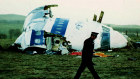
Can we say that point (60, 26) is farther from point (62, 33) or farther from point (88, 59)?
point (88, 59)

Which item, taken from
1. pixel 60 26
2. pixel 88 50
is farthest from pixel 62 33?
pixel 88 50

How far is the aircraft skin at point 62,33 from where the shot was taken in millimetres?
17844

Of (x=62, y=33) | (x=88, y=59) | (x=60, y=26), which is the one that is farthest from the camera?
(x=60, y=26)

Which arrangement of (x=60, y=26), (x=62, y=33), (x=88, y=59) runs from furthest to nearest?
(x=60, y=26), (x=62, y=33), (x=88, y=59)

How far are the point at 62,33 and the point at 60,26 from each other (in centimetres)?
64

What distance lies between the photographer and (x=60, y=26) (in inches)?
720

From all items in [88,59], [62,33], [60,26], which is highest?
[88,59]

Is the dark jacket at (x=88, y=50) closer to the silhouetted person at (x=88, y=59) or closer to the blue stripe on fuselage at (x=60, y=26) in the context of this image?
the silhouetted person at (x=88, y=59)

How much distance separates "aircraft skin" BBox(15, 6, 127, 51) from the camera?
1784 centimetres

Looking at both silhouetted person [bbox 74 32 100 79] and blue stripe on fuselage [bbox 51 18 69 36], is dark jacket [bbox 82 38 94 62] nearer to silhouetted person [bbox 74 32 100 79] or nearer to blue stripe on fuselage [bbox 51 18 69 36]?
silhouetted person [bbox 74 32 100 79]

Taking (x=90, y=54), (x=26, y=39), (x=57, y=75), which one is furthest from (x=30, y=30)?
(x=90, y=54)

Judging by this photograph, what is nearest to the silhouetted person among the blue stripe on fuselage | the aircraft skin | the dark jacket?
the dark jacket

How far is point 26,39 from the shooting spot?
18.1 metres

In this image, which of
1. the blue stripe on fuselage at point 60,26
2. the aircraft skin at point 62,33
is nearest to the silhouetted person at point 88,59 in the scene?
the aircraft skin at point 62,33
